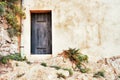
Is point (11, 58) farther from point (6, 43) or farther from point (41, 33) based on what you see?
point (41, 33)

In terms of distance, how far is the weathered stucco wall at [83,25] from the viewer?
920 cm

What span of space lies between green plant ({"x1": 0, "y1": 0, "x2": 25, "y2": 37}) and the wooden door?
0.60m

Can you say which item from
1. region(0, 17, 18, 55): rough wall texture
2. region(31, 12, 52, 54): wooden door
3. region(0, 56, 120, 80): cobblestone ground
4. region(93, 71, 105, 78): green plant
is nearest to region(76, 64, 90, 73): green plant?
region(0, 56, 120, 80): cobblestone ground

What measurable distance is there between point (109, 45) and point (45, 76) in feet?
9.08

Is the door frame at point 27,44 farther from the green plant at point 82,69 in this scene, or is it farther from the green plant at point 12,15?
the green plant at point 82,69

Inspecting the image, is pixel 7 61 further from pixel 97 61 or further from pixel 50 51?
pixel 97 61

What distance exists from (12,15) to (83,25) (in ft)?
7.76

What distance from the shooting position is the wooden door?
9.53 metres

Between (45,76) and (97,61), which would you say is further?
(97,61)

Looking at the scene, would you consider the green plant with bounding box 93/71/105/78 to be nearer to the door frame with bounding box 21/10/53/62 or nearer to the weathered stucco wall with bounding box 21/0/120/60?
the weathered stucco wall with bounding box 21/0/120/60

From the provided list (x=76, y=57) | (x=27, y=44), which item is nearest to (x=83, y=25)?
(x=76, y=57)

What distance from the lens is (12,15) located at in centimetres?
914

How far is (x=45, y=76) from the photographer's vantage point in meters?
7.50

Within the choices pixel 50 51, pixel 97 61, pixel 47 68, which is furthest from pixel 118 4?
pixel 47 68
